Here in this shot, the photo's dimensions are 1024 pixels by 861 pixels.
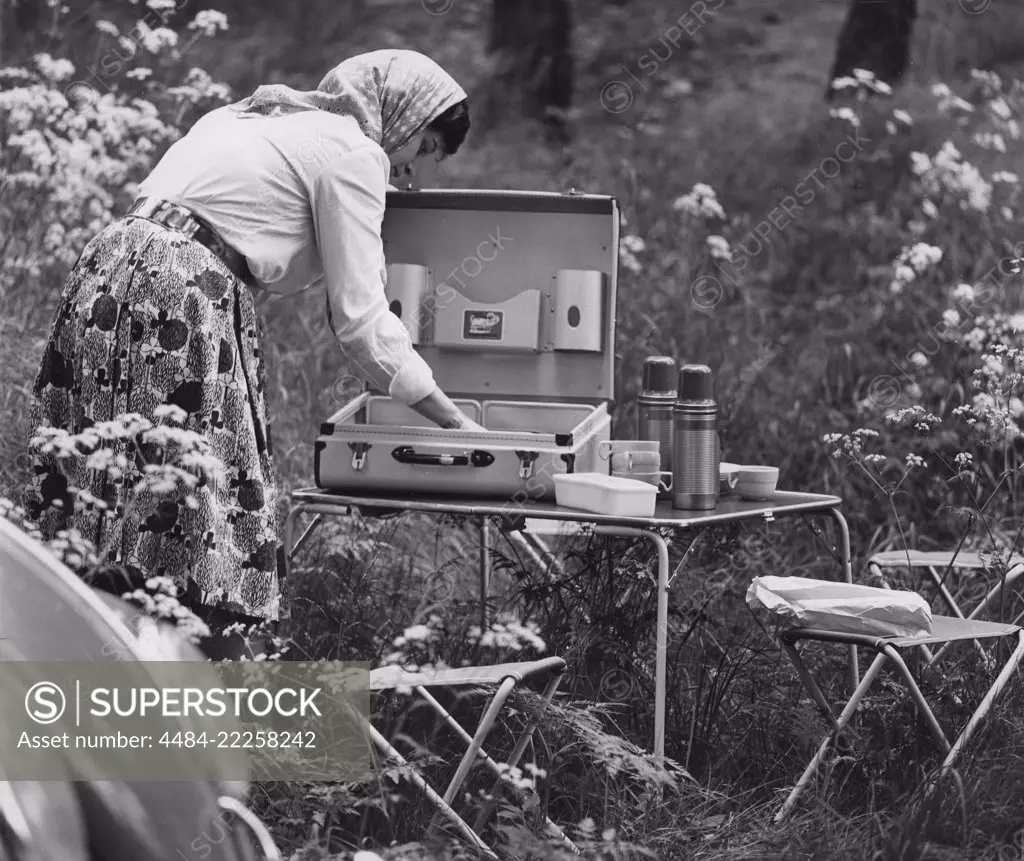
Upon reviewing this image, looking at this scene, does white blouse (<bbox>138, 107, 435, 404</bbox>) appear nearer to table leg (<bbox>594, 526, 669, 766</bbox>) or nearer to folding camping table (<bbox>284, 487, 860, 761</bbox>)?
folding camping table (<bbox>284, 487, 860, 761</bbox>)

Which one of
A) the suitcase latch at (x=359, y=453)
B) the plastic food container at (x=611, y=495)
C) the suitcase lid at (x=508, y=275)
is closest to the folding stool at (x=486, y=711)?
the plastic food container at (x=611, y=495)

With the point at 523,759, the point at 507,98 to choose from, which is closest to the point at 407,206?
the point at 523,759

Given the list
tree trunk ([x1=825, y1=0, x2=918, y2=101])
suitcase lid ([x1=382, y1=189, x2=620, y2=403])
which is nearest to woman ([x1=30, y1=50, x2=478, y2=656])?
suitcase lid ([x1=382, y1=189, x2=620, y2=403])

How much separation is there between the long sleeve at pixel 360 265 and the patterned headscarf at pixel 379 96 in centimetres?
14

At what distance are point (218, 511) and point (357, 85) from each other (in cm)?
103

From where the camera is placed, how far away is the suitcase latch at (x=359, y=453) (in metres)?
3.43

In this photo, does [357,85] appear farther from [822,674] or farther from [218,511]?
[822,674]

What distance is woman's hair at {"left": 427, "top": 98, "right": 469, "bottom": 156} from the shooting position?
3447 millimetres

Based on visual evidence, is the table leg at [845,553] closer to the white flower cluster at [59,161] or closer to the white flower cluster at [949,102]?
the white flower cluster at [59,161]

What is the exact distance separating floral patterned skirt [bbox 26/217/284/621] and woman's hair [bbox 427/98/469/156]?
0.68 m

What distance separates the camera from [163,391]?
10.1 ft

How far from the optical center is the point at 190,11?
1250cm

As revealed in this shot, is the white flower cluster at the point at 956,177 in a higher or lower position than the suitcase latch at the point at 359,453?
higher

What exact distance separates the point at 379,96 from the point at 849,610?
1.58m
